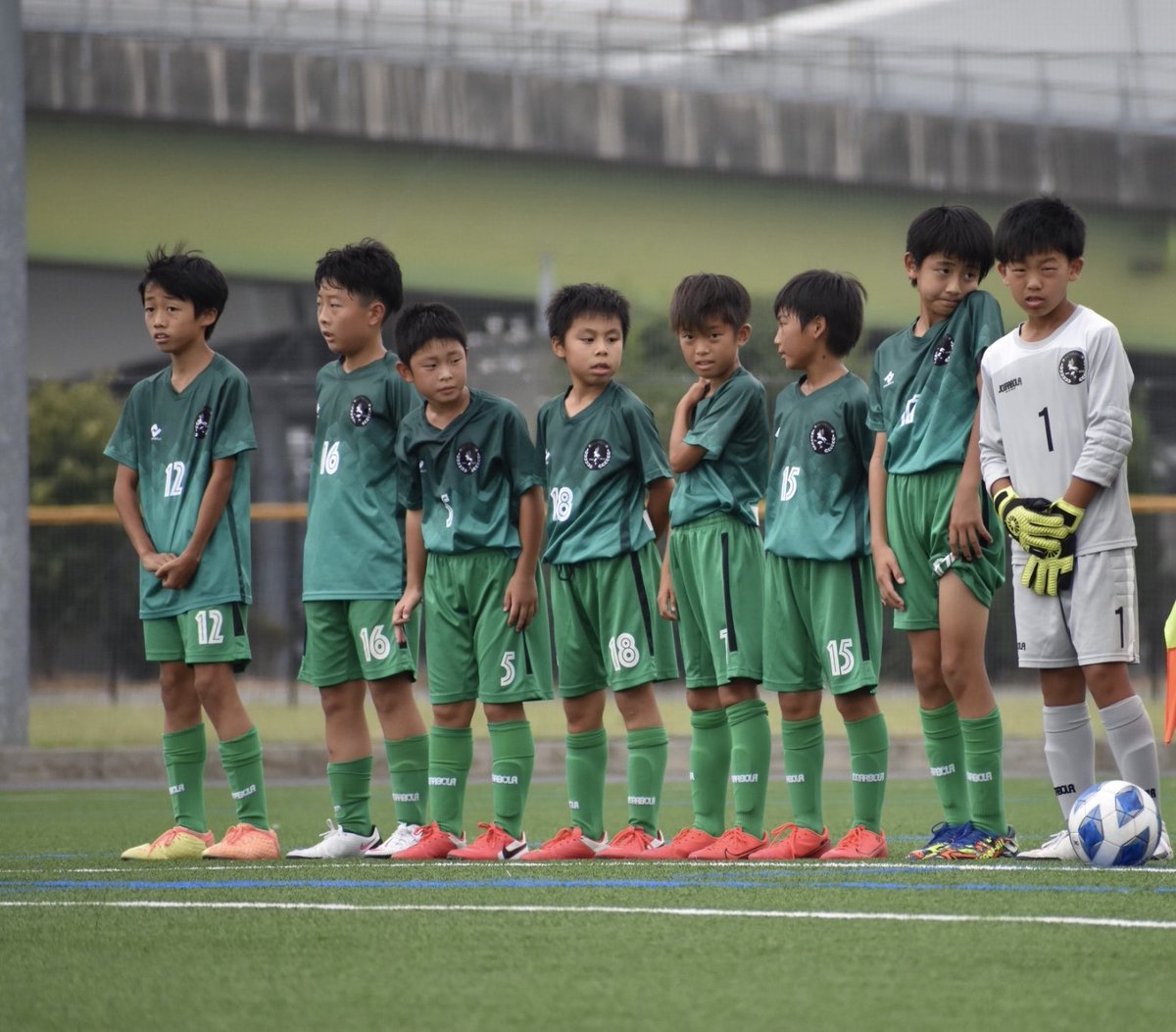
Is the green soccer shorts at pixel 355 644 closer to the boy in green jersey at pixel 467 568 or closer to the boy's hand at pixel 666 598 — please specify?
the boy in green jersey at pixel 467 568

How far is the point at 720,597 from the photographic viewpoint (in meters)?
6.70

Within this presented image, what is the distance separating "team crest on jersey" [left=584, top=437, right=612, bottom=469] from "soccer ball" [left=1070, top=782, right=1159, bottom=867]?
6.58 ft

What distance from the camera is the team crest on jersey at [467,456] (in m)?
6.96

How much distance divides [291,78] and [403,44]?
5.34 ft

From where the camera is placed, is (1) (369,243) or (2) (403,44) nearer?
(1) (369,243)

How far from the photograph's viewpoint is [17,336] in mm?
13445

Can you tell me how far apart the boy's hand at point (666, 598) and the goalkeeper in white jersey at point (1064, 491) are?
1.25 metres

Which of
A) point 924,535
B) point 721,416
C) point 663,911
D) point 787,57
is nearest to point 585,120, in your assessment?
point 787,57

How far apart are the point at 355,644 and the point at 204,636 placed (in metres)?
0.53

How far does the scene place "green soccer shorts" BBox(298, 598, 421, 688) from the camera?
6.93m

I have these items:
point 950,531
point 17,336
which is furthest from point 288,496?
point 950,531

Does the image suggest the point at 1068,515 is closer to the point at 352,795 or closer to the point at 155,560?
the point at 352,795

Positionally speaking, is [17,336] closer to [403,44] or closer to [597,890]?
[597,890]

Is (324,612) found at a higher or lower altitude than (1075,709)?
higher
